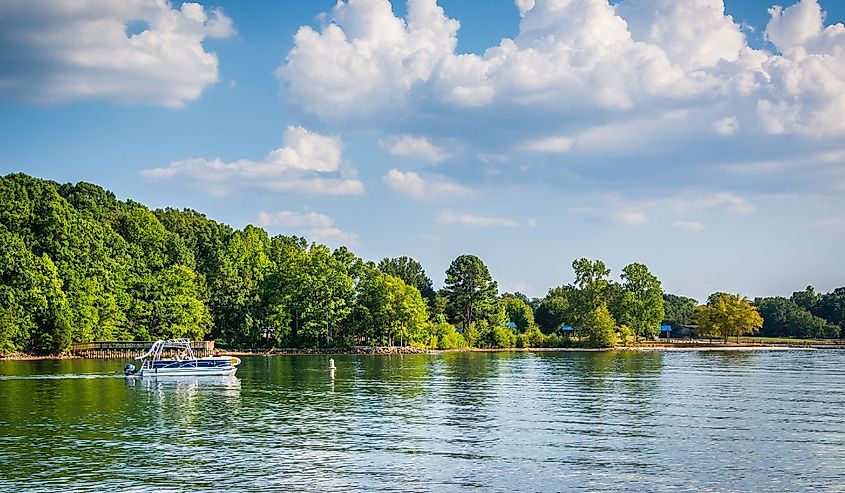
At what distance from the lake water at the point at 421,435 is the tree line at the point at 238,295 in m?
35.3

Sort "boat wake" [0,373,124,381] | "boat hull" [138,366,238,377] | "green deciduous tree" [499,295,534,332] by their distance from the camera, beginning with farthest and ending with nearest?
1. "green deciduous tree" [499,295,534,332]
2. "boat hull" [138,366,238,377]
3. "boat wake" [0,373,124,381]

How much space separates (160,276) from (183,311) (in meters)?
6.14

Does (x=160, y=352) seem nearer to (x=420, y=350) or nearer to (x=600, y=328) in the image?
(x=420, y=350)

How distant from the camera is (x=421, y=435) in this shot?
37406 millimetres

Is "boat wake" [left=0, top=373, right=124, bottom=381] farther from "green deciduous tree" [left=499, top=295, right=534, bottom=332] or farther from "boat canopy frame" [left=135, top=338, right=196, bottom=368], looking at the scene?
"green deciduous tree" [left=499, top=295, right=534, bottom=332]

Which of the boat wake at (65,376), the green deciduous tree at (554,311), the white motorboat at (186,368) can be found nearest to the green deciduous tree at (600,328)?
the green deciduous tree at (554,311)

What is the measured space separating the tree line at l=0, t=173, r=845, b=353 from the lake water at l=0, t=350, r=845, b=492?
116 ft

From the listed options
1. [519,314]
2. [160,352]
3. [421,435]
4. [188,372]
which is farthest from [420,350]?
[421,435]

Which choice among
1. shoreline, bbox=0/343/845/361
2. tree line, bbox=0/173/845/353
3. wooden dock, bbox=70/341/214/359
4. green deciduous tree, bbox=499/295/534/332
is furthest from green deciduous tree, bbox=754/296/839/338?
wooden dock, bbox=70/341/214/359

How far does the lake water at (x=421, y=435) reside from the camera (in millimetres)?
28141

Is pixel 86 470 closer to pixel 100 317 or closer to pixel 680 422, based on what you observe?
pixel 680 422

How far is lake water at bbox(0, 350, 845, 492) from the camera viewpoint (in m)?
28.1

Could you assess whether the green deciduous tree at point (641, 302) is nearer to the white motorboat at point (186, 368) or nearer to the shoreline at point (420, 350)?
the shoreline at point (420, 350)

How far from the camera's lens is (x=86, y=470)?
96.5ft
